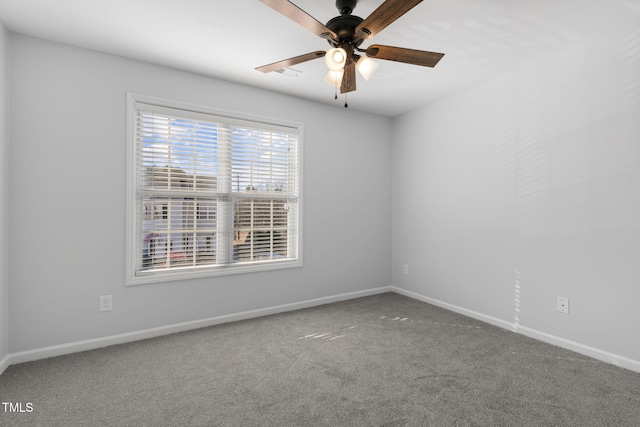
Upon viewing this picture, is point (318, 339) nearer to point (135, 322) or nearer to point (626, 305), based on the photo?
point (135, 322)

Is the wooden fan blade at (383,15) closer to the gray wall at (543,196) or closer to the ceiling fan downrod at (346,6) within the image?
the ceiling fan downrod at (346,6)

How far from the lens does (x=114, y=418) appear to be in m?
1.71

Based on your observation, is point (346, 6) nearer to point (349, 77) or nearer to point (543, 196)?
point (349, 77)

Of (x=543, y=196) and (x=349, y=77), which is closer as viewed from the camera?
(x=349, y=77)

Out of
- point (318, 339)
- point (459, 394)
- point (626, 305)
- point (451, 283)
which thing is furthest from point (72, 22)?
point (626, 305)

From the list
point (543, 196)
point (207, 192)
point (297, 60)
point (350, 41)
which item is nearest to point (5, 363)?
point (207, 192)

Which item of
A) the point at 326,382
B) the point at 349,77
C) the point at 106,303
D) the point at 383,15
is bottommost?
the point at 326,382

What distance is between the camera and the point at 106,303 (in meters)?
2.61

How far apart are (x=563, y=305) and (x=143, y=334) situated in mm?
3572

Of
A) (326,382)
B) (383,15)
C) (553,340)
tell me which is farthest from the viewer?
(553,340)

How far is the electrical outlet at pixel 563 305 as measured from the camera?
8.48ft

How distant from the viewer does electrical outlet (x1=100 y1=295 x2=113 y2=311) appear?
8.50 ft

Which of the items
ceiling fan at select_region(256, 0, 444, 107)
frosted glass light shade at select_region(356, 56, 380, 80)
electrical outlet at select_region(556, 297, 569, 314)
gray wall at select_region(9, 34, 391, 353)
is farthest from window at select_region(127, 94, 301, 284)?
electrical outlet at select_region(556, 297, 569, 314)

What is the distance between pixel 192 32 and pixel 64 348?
2.61 meters
